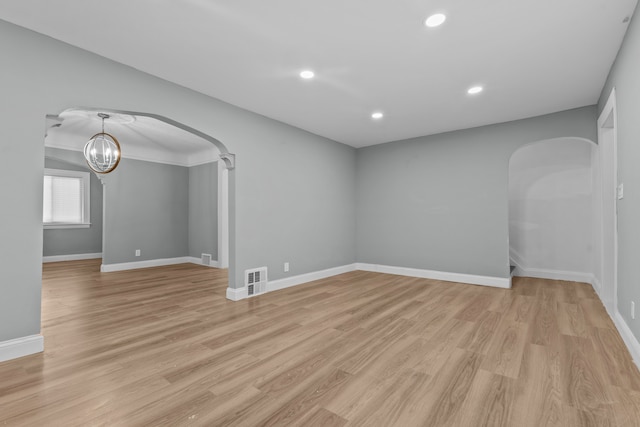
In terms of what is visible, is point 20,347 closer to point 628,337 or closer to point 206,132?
point 206,132

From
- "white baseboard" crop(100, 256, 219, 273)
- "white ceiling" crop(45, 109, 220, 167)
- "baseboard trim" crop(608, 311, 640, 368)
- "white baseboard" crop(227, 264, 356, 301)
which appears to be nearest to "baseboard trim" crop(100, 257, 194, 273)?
"white baseboard" crop(100, 256, 219, 273)

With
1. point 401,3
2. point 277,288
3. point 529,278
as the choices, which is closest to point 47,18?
point 401,3

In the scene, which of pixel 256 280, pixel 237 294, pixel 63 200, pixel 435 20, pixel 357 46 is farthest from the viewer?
pixel 63 200

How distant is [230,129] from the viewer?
3896 mm

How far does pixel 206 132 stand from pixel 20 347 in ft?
8.48

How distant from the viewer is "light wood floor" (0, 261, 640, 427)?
1.63m

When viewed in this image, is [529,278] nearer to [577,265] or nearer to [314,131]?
[577,265]

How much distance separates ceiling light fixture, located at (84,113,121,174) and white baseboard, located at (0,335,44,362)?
264cm

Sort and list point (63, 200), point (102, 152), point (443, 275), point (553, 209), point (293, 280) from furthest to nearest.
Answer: point (63, 200)
point (553, 209)
point (443, 275)
point (293, 280)
point (102, 152)

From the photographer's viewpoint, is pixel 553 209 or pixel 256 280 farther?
pixel 553 209

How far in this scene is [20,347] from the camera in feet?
7.49

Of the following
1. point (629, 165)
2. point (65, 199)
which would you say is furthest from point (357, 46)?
point (65, 199)

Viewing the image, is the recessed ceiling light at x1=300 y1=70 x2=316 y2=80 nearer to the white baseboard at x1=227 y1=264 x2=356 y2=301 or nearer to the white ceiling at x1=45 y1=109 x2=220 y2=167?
the white baseboard at x1=227 y1=264 x2=356 y2=301

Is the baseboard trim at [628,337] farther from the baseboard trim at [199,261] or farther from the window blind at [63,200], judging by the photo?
the window blind at [63,200]
